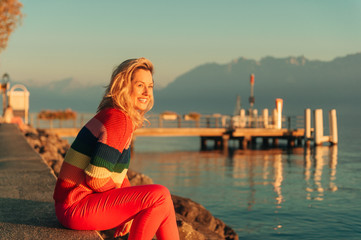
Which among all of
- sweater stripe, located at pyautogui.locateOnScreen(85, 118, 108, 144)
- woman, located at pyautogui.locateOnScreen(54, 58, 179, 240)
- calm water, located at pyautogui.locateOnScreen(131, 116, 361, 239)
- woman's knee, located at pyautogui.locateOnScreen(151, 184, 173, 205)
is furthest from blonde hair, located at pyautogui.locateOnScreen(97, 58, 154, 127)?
calm water, located at pyautogui.locateOnScreen(131, 116, 361, 239)

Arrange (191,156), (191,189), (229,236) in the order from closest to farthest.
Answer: (229,236) < (191,189) < (191,156)

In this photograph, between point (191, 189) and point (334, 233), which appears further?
point (191, 189)

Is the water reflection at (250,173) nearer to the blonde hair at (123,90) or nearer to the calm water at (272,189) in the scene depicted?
the calm water at (272,189)

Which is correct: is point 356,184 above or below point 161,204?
below

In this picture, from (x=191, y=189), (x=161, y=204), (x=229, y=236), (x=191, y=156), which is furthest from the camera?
(x=191, y=156)

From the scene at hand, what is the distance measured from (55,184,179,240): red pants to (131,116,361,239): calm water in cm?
661

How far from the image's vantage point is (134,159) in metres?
26.0

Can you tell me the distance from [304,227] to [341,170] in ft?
37.0

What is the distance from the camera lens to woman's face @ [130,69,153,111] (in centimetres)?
305

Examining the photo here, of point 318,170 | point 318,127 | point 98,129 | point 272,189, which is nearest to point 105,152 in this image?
point 98,129

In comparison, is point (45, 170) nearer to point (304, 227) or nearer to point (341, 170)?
point (304, 227)

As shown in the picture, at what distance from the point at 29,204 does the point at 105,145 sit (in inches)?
71.9

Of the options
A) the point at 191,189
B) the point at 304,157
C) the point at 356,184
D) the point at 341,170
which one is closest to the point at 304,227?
the point at 191,189

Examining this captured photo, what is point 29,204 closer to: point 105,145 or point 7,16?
point 105,145
